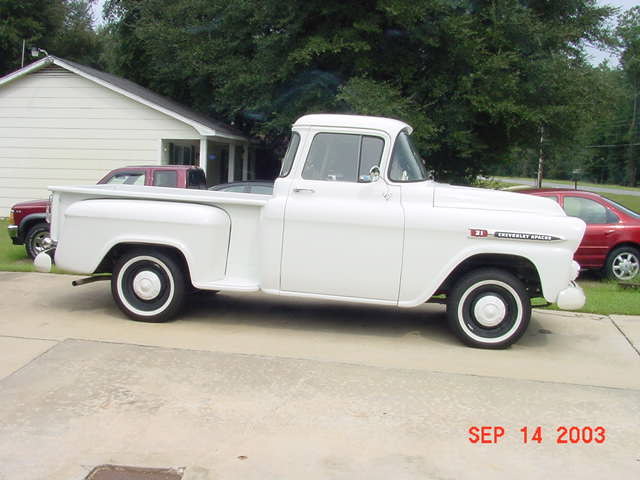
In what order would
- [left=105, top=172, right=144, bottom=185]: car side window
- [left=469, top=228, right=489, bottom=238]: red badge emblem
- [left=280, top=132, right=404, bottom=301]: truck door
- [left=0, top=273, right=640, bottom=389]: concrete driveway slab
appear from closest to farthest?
[left=0, top=273, right=640, bottom=389]: concrete driveway slab, [left=469, top=228, right=489, bottom=238]: red badge emblem, [left=280, top=132, right=404, bottom=301]: truck door, [left=105, top=172, right=144, bottom=185]: car side window

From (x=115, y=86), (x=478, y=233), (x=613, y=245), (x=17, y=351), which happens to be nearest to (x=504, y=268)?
(x=478, y=233)

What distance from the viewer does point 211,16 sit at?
21172 millimetres

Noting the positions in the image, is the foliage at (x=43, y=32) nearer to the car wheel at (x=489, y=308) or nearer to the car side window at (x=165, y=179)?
the car side window at (x=165, y=179)

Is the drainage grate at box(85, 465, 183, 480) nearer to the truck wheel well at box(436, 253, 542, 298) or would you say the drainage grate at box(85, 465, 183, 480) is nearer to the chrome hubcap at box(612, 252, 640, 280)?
the truck wheel well at box(436, 253, 542, 298)

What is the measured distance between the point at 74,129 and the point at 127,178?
296 inches

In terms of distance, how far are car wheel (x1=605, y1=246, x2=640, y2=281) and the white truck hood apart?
5346 millimetres

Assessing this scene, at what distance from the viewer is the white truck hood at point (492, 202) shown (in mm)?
6730

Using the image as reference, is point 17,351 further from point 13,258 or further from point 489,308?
point 13,258

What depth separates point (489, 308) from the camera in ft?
22.1

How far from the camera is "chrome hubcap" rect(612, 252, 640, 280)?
38.0ft

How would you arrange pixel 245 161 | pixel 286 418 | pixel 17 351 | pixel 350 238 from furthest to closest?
pixel 245 161 → pixel 350 238 → pixel 17 351 → pixel 286 418

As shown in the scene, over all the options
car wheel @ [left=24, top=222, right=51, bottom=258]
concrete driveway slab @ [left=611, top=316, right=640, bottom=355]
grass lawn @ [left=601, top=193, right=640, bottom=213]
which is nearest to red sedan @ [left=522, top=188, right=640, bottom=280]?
concrete driveway slab @ [left=611, top=316, right=640, bottom=355]

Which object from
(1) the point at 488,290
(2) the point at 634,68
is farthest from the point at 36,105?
(2) the point at 634,68

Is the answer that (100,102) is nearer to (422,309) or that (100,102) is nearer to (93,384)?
(422,309)
